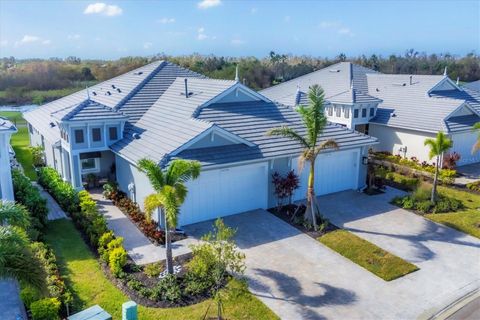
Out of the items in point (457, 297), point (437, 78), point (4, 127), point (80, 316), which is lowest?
point (457, 297)

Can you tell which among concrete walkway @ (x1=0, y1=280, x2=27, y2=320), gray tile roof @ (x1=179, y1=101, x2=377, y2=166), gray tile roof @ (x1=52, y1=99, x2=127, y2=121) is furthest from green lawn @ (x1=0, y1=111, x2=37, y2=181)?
concrete walkway @ (x1=0, y1=280, x2=27, y2=320)

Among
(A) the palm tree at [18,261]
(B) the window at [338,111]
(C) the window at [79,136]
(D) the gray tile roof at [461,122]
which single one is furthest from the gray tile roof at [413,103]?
(A) the palm tree at [18,261]

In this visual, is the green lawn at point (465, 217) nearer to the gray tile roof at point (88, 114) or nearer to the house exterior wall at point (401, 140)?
the house exterior wall at point (401, 140)

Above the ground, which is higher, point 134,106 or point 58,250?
point 134,106

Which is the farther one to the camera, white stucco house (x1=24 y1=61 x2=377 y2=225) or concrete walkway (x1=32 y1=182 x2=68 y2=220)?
concrete walkway (x1=32 y1=182 x2=68 y2=220)

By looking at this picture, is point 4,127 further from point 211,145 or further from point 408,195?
point 408,195

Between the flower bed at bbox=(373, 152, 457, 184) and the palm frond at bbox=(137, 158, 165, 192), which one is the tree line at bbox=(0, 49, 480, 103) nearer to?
the flower bed at bbox=(373, 152, 457, 184)

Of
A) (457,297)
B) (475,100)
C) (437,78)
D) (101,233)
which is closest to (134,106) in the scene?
(101,233)
